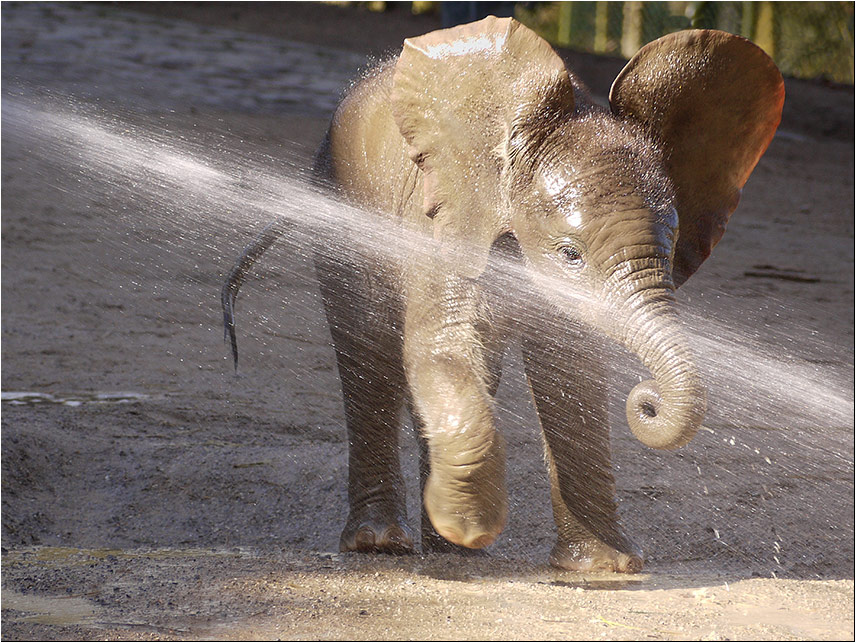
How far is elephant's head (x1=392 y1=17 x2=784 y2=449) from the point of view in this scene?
3119 millimetres

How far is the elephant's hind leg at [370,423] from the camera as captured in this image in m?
4.07

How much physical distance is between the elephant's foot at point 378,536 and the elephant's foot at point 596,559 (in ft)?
2.05

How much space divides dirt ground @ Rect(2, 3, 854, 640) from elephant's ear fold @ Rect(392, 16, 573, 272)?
3.70 ft

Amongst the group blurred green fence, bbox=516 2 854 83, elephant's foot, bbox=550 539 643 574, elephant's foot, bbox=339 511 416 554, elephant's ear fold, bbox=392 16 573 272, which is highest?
elephant's ear fold, bbox=392 16 573 272

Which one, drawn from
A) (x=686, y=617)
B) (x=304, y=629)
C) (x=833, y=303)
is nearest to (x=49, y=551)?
(x=304, y=629)

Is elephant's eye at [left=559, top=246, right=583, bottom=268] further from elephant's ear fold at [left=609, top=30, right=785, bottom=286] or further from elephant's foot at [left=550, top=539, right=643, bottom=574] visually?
elephant's foot at [left=550, top=539, right=643, bottom=574]

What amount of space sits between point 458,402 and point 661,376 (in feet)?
2.13

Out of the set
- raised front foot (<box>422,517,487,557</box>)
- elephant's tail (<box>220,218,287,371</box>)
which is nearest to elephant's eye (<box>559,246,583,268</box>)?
raised front foot (<box>422,517,487,557</box>)

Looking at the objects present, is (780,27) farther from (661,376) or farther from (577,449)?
(661,376)

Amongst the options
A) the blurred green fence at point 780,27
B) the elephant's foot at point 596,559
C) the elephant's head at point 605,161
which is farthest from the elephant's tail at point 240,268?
the blurred green fence at point 780,27

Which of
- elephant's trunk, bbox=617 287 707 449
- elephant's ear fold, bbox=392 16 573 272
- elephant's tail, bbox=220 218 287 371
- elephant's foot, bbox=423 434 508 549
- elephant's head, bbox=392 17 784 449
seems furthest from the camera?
elephant's tail, bbox=220 218 287 371

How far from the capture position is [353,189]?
4.03 m

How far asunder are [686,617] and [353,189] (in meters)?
1.90

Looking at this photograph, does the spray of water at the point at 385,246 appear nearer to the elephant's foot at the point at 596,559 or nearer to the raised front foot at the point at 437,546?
the elephant's foot at the point at 596,559
